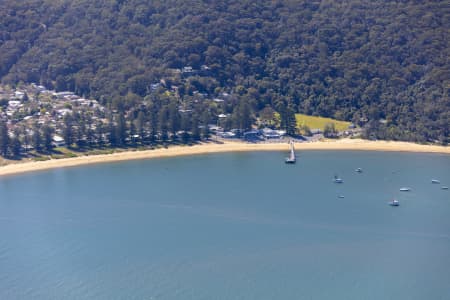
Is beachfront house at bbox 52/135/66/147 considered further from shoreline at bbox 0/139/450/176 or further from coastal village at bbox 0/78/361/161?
shoreline at bbox 0/139/450/176

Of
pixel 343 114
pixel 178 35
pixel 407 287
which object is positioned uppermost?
pixel 178 35

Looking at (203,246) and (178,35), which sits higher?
(178,35)

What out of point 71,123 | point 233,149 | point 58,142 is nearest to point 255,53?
point 233,149

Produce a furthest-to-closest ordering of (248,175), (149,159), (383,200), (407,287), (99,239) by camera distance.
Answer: (149,159) < (248,175) < (383,200) < (99,239) < (407,287)

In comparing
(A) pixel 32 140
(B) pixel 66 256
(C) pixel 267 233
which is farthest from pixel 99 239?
(A) pixel 32 140

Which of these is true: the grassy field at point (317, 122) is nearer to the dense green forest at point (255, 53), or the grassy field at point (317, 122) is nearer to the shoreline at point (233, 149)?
the dense green forest at point (255, 53)

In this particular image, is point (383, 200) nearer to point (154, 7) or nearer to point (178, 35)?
point (178, 35)

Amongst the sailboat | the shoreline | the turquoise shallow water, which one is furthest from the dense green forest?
the turquoise shallow water

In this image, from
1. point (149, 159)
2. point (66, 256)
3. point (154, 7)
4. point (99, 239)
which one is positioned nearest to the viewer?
point (66, 256)
